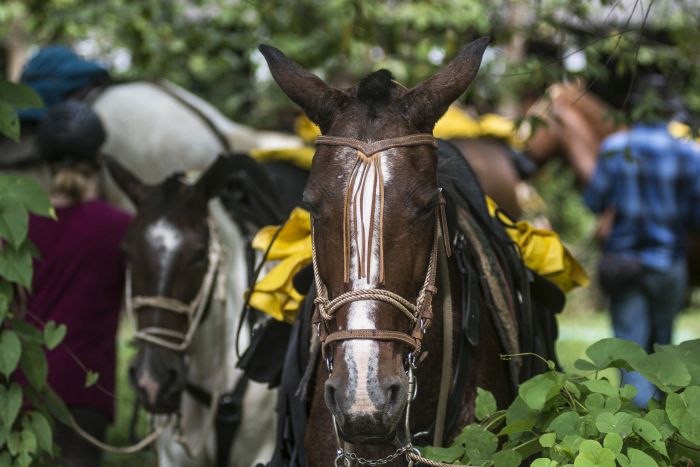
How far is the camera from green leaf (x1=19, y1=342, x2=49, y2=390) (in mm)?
3836

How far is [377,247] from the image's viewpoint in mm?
2785

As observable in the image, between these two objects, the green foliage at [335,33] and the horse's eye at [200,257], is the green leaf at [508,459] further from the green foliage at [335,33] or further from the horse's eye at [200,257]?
the green foliage at [335,33]

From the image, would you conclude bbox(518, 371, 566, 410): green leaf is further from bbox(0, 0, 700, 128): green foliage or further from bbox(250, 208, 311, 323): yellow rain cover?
bbox(0, 0, 700, 128): green foliage

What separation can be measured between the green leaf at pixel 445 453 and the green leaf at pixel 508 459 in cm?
16

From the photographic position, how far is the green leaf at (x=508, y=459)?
9.27 feet

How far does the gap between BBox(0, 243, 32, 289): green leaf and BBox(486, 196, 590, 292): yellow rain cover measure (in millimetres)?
1717

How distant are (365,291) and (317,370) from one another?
0.69 metres

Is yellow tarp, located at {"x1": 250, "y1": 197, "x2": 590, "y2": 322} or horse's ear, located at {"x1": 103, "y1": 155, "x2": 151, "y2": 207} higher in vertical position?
horse's ear, located at {"x1": 103, "y1": 155, "x2": 151, "y2": 207}

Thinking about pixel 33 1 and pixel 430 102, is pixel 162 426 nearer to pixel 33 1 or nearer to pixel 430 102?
pixel 430 102

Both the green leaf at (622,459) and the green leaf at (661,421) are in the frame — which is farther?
the green leaf at (661,421)

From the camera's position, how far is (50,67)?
679 centimetres

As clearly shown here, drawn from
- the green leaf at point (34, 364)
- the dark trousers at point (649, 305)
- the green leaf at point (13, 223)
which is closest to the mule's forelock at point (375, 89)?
the green leaf at point (13, 223)

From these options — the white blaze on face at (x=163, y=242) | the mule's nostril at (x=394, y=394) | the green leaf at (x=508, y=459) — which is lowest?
the green leaf at (x=508, y=459)

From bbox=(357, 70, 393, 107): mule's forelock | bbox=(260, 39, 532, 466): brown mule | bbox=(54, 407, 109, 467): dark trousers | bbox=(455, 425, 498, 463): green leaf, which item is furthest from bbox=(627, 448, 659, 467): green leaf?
bbox=(54, 407, 109, 467): dark trousers
